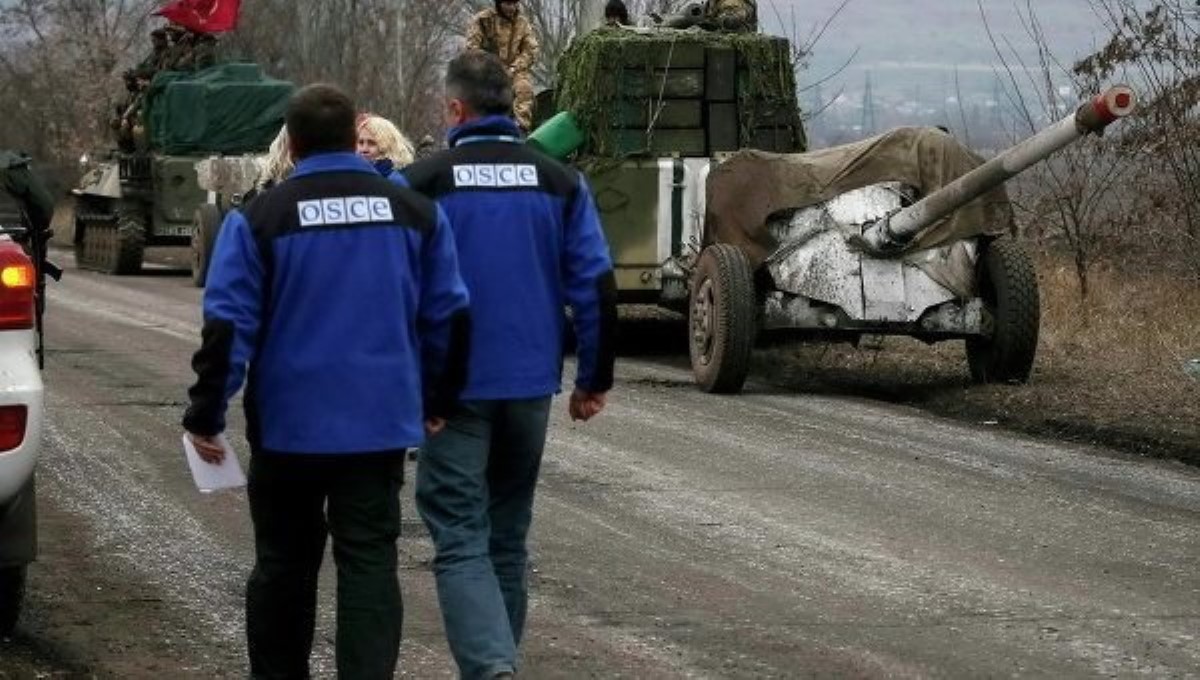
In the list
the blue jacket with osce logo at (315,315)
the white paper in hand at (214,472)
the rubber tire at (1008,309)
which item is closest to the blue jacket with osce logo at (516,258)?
the blue jacket with osce logo at (315,315)

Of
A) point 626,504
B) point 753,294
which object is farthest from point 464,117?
point 753,294

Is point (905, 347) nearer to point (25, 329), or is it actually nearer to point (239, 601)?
point (239, 601)

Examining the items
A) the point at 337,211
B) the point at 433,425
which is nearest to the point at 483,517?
the point at 433,425

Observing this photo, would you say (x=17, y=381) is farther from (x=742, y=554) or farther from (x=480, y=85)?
(x=742, y=554)

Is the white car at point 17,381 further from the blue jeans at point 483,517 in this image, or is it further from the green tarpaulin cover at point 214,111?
the green tarpaulin cover at point 214,111

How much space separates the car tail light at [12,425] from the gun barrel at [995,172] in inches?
299

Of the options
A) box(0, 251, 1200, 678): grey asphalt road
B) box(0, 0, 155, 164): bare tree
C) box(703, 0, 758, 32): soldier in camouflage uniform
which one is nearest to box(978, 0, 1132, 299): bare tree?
box(703, 0, 758, 32): soldier in camouflage uniform

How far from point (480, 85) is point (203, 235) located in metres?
20.9

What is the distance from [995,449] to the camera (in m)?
12.8

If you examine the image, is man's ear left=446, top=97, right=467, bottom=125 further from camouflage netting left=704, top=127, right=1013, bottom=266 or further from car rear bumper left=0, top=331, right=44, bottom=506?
camouflage netting left=704, top=127, right=1013, bottom=266

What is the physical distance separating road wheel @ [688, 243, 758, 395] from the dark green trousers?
865cm

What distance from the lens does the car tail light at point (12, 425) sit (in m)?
6.99

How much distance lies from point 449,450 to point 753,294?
28.3 feet

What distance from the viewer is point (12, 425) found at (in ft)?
23.0
